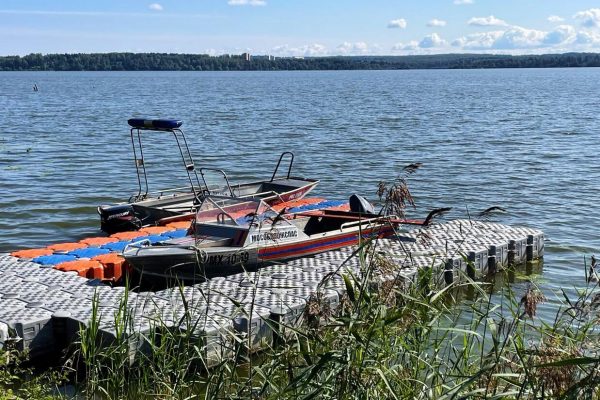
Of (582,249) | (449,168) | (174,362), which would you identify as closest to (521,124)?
(449,168)

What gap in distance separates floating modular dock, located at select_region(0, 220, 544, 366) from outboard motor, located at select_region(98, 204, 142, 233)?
261 centimetres

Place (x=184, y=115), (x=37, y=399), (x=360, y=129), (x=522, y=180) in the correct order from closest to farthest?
(x=37, y=399) < (x=522, y=180) < (x=360, y=129) < (x=184, y=115)

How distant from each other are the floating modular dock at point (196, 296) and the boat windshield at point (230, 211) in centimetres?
86

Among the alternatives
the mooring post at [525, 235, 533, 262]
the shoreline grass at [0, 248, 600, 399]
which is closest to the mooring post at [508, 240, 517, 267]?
the mooring post at [525, 235, 533, 262]

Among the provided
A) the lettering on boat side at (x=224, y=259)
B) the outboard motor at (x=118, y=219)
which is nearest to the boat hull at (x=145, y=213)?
the outboard motor at (x=118, y=219)

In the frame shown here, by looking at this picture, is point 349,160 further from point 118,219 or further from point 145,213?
point 118,219

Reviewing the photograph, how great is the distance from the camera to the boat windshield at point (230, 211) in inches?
496

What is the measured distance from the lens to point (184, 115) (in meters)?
53.5

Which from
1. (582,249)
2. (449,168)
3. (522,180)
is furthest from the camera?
(449,168)

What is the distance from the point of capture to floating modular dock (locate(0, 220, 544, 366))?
7797mm

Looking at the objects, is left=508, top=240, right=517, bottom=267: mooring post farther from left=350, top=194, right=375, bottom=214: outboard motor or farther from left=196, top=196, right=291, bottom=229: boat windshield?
left=196, top=196, right=291, bottom=229: boat windshield

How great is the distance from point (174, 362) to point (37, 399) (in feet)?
3.50

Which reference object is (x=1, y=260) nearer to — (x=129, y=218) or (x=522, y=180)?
(x=129, y=218)

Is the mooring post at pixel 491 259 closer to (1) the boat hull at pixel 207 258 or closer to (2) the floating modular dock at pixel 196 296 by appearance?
(2) the floating modular dock at pixel 196 296
